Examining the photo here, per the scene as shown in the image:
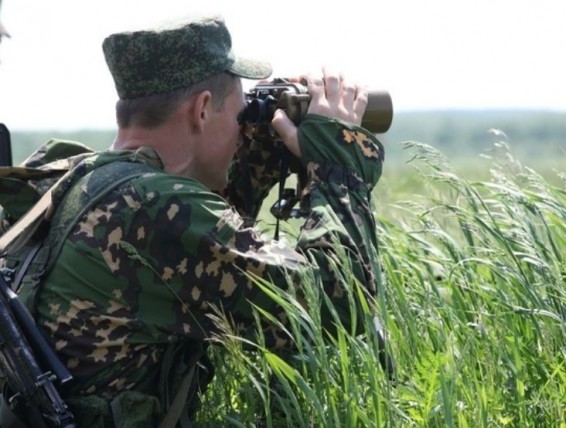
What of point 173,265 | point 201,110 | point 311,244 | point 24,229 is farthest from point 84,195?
point 311,244

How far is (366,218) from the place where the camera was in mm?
3684

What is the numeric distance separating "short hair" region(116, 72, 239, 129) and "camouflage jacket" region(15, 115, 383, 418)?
0.16 m

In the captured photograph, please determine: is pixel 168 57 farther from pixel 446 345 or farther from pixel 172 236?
pixel 446 345

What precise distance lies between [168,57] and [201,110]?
170mm

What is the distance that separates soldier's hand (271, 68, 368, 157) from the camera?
374 centimetres

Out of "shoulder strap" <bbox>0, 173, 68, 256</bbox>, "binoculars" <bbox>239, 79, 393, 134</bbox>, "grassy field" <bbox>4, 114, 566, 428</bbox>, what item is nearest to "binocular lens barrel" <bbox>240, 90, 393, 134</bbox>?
"binoculars" <bbox>239, 79, 393, 134</bbox>

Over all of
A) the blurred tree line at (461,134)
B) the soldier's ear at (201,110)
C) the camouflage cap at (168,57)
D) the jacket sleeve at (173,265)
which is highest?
the camouflage cap at (168,57)

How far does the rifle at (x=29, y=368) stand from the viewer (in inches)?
130

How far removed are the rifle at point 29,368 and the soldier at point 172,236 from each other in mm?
84

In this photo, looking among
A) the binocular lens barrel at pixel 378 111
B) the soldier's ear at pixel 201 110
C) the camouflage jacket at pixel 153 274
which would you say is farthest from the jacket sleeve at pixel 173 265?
the binocular lens barrel at pixel 378 111

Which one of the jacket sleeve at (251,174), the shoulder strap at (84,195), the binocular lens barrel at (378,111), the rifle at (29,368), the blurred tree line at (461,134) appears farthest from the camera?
the blurred tree line at (461,134)

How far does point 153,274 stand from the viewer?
3420mm

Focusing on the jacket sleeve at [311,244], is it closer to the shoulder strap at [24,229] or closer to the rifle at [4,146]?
the shoulder strap at [24,229]

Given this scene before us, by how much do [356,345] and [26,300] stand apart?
0.86 m
